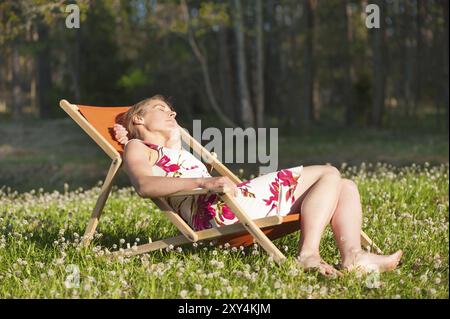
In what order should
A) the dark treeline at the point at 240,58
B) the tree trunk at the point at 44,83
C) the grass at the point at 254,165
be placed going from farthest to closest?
the tree trunk at the point at 44,83
the dark treeline at the point at 240,58
the grass at the point at 254,165

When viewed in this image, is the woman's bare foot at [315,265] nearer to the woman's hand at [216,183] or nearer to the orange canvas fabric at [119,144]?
the orange canvas fabric at [119,144]

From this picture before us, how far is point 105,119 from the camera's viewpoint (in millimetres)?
5547

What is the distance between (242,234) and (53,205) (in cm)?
302

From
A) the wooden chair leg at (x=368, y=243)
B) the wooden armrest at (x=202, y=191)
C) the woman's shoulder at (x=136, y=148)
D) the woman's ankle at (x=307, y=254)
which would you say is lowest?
the wooden chair leg at (x=368, y=243)

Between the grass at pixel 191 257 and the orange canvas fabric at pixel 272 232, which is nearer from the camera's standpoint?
the grass at pixel 191 257

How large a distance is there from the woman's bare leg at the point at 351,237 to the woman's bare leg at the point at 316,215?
0.05 metres

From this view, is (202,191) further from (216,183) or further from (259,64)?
(259,64)

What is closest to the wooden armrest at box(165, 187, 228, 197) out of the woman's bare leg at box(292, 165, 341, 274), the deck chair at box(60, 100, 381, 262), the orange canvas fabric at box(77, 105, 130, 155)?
the deck chair at box(60, 100, 381, 262)

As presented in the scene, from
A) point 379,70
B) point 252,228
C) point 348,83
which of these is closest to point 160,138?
point 252,228

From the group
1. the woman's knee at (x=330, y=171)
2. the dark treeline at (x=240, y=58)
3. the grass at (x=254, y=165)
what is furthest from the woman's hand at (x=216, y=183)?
the dark treeline at (x=240, y=58)

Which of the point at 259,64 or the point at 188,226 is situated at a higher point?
the point at 259,64

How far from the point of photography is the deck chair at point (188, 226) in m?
4.43

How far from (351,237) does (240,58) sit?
15305mm
